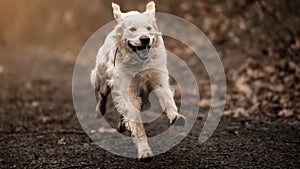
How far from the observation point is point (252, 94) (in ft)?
28.8

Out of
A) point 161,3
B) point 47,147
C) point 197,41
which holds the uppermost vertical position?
point 161,3

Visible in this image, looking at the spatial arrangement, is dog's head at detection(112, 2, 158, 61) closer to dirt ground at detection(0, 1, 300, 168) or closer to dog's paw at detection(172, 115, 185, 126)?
dog's paw at detection(172, 115, 185, 126)

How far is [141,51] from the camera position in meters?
5.07

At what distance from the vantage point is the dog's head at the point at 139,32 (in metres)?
4.93

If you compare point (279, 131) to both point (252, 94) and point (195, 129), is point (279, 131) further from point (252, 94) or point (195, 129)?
point (252, 94)

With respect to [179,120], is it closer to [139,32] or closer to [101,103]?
[139,32]

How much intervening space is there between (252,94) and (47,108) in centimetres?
338

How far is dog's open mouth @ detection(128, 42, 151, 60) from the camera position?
5.03 m

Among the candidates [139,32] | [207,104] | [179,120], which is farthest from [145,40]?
[207,104]

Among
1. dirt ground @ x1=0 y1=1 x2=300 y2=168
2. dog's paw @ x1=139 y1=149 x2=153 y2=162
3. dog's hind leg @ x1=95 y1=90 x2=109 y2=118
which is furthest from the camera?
dog's hind leg @ x1=95 y1=90 x2=109 y2=118

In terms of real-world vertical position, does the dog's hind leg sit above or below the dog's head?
below

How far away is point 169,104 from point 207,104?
3565 mm

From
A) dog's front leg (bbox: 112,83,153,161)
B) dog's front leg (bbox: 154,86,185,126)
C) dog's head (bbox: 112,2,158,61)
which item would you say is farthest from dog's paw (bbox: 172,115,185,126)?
dog's head (bbox: 112,2,158,61)

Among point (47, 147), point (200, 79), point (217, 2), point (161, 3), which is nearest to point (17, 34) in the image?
point (161, 3)
